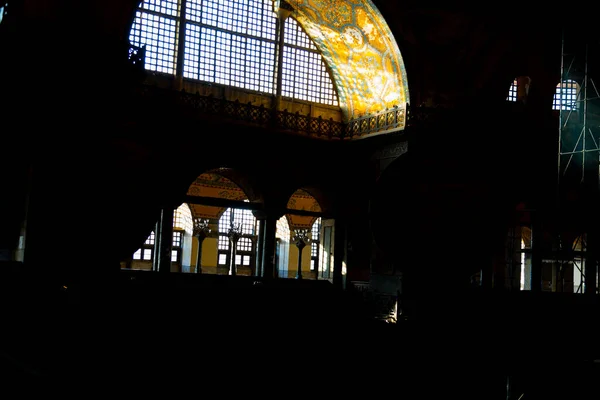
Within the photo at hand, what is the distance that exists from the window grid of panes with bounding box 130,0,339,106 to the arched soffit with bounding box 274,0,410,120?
1.87ft

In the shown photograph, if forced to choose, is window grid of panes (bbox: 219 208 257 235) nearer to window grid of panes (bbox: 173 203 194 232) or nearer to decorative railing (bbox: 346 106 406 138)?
window grid of panes (bbox: 173 203 194 232)

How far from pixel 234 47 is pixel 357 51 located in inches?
145

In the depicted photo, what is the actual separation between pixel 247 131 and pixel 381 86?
165 inches

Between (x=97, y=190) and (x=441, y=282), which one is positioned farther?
(x=441, y=282)

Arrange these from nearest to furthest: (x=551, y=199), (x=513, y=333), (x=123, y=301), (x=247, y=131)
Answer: (x=123, y=301)
(x=513, y=333)
(x=247, y=131)
(x=551, y=199)

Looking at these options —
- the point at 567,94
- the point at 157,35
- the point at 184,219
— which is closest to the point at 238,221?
the point at 184,219

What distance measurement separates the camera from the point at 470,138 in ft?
69.1

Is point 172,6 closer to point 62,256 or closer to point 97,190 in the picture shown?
point 97,190

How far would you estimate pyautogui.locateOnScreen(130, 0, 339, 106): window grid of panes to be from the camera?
816 inches

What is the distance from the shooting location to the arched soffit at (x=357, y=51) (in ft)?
68.4

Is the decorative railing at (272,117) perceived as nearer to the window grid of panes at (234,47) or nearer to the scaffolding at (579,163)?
the window grid of panes at (234,47)

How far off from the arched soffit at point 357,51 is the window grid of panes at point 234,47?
22.4 inches

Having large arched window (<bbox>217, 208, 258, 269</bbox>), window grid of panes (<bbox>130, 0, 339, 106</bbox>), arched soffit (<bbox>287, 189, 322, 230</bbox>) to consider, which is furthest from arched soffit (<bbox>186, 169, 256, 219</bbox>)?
window grid of panes (<bbox>130, 0, 339, 106</bbox>)

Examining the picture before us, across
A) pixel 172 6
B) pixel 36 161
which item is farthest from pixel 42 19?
pixel 172 6
